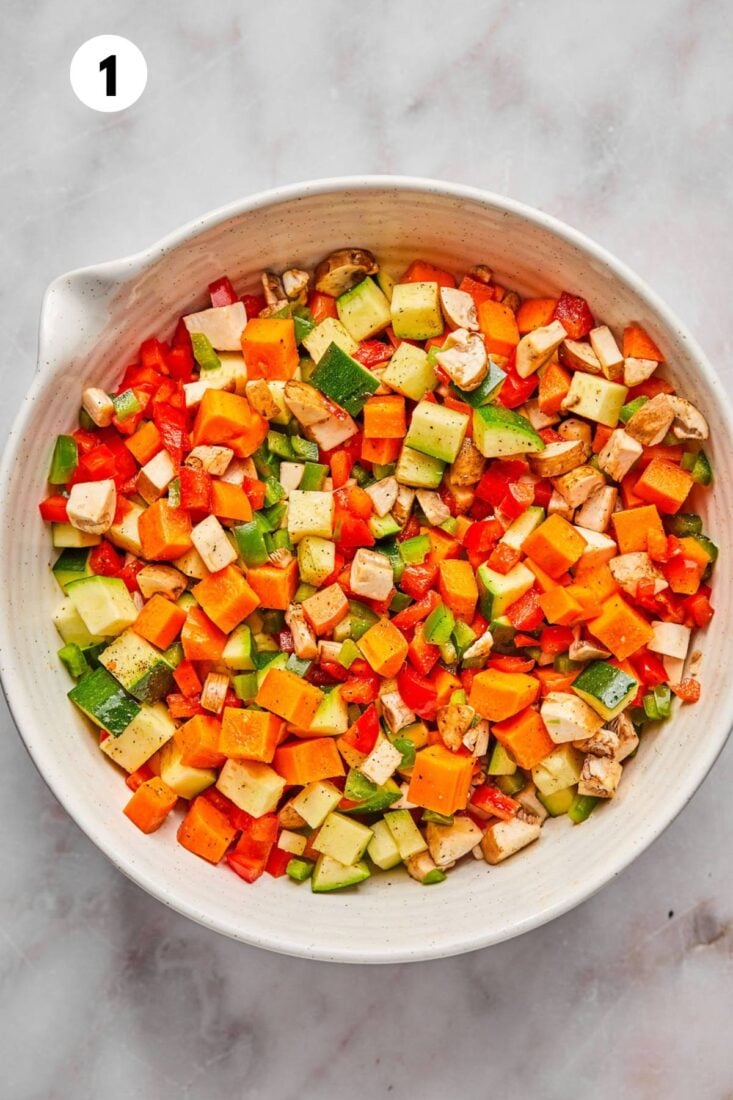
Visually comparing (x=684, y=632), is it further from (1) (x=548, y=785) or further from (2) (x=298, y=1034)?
(2) (x=298, y=1034)

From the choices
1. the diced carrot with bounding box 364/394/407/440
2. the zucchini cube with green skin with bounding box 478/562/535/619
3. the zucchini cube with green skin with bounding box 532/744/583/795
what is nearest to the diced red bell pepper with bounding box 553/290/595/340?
the diced carrot with bounding box 364/394/407/440

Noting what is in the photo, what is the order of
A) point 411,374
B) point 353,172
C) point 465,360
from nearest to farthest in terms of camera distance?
point 465,360
point 411,374
point 353,172

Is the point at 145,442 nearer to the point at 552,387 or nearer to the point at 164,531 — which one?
the point at 164,531

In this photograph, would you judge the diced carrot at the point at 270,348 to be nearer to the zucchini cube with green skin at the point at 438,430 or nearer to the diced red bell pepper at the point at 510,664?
the zucchini cube with green skin at the point at 438,430

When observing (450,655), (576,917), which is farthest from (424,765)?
(576,917)

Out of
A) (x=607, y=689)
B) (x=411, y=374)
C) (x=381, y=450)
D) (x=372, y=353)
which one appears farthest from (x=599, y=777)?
(x=372, y=353)
